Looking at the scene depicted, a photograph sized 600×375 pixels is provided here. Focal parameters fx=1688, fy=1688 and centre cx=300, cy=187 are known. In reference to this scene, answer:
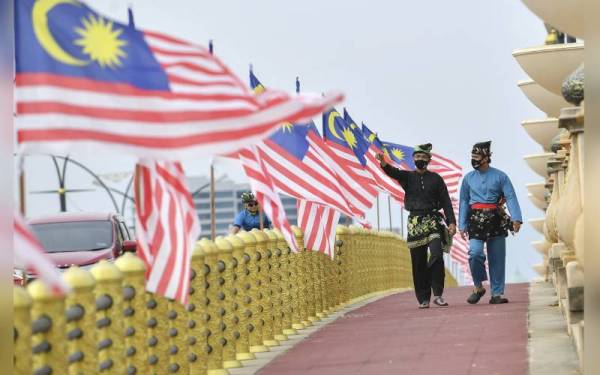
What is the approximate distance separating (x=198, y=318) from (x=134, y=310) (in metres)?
2.14

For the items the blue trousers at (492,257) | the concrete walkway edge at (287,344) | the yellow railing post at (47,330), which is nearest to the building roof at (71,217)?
the concrete walkway edge at (287,344)

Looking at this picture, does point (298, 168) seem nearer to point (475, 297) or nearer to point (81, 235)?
point (475, 297)

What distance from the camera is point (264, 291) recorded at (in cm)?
1734

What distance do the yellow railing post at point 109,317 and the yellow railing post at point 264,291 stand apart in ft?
20.0

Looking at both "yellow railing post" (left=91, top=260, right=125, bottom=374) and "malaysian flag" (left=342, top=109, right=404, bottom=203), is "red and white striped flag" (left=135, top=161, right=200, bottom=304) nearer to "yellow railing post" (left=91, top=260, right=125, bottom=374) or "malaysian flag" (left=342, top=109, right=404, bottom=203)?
"yellow railing post" (left=91, top=260, right=125, bottom=374)

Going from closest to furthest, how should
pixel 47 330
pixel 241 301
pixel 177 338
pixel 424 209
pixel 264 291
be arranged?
1. pixel 47 330
2. pixel 177 338
3. pixel 241 301
4. pixel 264 291
5. pixel 424 209

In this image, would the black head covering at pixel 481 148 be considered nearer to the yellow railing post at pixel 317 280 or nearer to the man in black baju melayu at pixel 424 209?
the man in black baju melayu at pixel 424 209

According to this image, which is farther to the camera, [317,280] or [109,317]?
[317,280]

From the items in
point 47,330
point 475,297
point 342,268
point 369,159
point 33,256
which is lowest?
point 475,297

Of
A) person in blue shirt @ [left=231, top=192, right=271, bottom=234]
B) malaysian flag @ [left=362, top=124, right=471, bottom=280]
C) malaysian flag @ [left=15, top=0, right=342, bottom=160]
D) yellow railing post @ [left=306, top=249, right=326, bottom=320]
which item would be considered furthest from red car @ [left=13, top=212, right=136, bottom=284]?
malaysian flag @ [left=15, top=0, right=342, bottom=160]

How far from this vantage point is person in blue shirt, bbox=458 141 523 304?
785 inches

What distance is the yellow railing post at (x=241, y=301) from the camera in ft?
51.9

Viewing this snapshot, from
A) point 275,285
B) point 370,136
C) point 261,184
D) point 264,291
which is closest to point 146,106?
point 261,184

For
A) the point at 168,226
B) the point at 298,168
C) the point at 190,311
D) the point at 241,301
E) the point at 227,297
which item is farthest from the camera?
the point at 298,168
